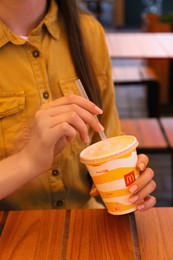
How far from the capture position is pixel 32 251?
95cm

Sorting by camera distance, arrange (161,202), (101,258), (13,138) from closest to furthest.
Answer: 1. (101,258)
2. (13,138)
3. (161,202)

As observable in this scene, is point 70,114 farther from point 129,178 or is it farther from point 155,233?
point 155,233

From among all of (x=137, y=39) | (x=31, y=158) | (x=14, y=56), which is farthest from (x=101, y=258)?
(x=137, y=39)

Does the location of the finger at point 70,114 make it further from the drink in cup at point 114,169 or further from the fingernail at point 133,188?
the fingernail at point 133,188

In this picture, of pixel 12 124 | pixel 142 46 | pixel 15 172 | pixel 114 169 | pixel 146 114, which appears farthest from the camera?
pixel 146 114

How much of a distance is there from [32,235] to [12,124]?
373mm

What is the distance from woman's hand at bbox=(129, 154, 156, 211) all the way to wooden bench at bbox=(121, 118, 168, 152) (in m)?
1.14

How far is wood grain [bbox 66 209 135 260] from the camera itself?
0.93m

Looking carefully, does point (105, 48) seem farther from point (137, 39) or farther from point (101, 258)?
point (137, 39)

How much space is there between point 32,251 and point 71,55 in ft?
2.09

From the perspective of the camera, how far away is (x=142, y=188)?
1.03 meters

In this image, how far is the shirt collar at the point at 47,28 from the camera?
126cm

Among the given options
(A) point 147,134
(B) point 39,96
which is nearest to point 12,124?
(B) point 39,96

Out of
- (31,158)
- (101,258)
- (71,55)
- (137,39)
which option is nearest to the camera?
(101,258)
